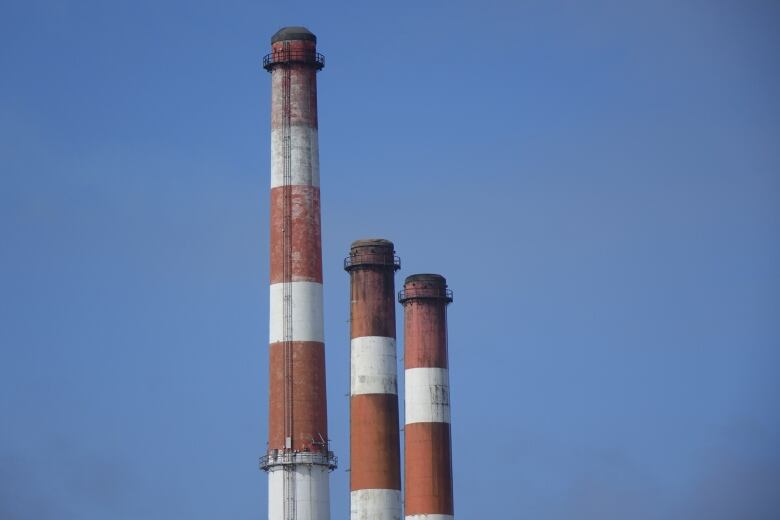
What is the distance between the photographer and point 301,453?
211 ft

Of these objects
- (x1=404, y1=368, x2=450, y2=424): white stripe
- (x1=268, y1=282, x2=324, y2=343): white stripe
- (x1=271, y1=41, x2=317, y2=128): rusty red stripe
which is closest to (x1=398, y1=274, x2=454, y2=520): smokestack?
(x1=404, y1=368, x2=450, y2=424): white stripe

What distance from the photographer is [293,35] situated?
67.9 metres

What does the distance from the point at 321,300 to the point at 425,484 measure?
12.3 meters

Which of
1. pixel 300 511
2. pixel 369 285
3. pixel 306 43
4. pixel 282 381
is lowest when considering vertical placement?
pixel 300 511

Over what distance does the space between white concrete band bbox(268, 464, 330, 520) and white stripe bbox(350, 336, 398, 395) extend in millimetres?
7143

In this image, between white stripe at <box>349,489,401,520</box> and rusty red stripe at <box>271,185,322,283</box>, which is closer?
rusty red stripe at <box>271,185,322,283</box>

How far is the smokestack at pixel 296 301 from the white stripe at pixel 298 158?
34 mm

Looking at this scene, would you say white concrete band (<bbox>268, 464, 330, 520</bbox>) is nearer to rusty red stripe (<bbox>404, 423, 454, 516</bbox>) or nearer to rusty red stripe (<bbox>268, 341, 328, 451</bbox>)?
rusty red stripe (<bbox>268, 341, 328, 451</bbox>)

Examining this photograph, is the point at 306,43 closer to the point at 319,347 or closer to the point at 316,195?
the point at 316,195

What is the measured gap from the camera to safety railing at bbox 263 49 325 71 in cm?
6744

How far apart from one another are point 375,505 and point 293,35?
56.1 ft

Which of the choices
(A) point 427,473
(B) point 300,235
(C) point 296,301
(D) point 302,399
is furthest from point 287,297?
(A) point 427,473

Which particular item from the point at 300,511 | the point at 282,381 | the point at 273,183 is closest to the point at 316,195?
the point at 273,183

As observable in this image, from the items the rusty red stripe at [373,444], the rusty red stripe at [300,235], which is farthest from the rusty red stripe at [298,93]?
the rusty red stripe at [373,444]
